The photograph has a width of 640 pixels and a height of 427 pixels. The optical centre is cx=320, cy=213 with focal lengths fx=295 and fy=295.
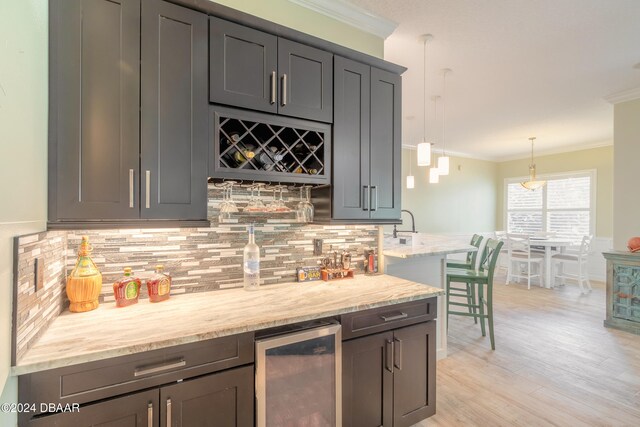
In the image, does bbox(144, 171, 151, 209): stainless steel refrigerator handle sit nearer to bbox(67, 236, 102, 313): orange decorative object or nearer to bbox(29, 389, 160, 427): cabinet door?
bbox(67, 236, 102, 313): orange decorative object

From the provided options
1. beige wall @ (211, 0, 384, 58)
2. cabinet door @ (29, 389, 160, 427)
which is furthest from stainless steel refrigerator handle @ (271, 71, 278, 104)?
cabinet door @ (29, 389, 160, 427)

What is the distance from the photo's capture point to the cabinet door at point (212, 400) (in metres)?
1.17

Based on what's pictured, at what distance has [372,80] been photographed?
208 centimetres

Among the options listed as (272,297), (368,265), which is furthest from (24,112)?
(368,265)

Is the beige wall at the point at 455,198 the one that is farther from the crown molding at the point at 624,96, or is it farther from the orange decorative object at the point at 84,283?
the orange decorative object at the point at 84,283

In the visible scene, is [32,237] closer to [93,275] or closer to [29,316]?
[29,316]

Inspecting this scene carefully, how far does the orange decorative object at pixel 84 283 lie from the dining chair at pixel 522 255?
6470mm

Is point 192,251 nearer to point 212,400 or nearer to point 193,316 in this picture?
point 193,316

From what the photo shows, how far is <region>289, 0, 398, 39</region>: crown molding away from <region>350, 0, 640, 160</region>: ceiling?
58 millimetres

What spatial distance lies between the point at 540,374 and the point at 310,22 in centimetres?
351

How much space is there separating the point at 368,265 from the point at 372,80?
139cm

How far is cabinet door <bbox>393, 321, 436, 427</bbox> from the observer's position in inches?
67.7

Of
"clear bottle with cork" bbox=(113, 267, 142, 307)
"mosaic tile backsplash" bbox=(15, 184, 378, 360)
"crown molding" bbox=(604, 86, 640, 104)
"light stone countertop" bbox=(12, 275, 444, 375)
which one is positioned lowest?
"light stone countertop" bbox=(12, 275, 444, 375)

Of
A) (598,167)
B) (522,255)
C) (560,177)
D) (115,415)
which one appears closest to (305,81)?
(115,415)
